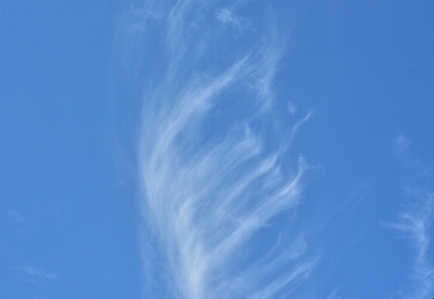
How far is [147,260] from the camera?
45375 millimetres

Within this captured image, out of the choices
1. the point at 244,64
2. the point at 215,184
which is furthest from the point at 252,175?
the point at 244,64

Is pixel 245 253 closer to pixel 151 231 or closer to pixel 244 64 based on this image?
pixel 151 231

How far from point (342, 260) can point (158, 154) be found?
19.0 m

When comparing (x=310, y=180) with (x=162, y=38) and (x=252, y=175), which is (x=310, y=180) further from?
(x=162, y=38)

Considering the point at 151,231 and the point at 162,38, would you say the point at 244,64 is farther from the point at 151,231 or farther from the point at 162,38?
the point at 151,231

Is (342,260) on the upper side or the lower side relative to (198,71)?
lower

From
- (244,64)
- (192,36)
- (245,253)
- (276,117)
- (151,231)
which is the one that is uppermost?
(192,36)

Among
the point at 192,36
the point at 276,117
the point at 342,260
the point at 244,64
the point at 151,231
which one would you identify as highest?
the point at 192,36

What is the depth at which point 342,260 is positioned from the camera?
4584cm

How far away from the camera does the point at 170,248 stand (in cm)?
4538

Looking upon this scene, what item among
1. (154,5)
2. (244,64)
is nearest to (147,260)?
(244,64)

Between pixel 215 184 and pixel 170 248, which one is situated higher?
pixel 215 184

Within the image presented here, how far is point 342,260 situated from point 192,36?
78.7ft

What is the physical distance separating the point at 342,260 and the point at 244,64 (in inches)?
769
